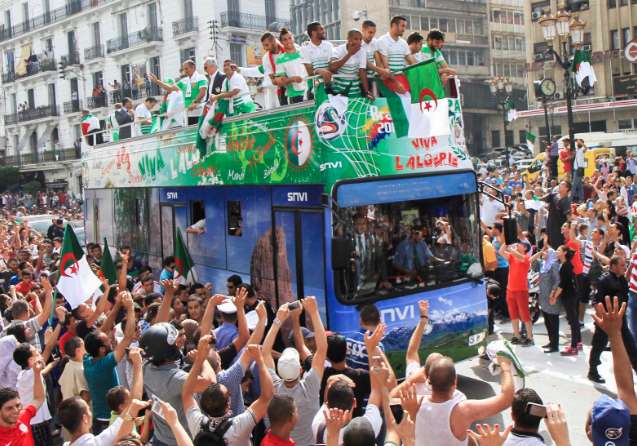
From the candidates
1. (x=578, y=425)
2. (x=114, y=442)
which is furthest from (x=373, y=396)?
(x=578, y=425)

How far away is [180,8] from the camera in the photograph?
40.4 meters

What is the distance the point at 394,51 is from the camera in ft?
29.9

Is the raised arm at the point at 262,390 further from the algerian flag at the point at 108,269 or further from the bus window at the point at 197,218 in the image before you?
the algerian flag at the point at 108,269

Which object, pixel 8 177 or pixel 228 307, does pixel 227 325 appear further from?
pixel 8 177

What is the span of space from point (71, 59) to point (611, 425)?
4936 centimetres

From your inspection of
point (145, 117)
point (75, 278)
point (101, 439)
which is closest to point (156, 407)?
point (101, 439)

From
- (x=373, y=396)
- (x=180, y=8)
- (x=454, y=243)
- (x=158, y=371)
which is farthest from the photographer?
(x=180, y=8)

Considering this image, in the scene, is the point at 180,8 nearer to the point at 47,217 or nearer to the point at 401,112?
the point at 47,217

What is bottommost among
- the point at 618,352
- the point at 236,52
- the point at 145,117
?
the point at 618,352

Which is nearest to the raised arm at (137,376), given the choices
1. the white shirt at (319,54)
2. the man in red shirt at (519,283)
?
→ the white shirt at (319,54)

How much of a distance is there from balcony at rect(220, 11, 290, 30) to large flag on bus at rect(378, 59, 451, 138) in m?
32.0

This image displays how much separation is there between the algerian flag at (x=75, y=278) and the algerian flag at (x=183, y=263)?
202 centimetres

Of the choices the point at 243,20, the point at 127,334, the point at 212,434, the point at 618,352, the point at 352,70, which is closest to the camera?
the point at 618,352

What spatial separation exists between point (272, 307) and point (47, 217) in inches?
690
